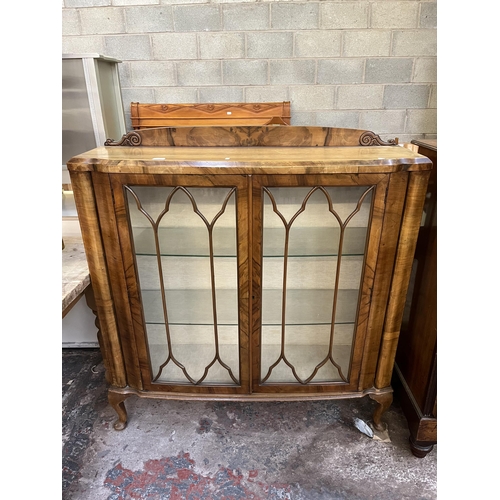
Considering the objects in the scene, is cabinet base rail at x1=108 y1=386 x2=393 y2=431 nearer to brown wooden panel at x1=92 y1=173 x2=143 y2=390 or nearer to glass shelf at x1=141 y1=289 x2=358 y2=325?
brown wooden panel at x1=92 y1=173 x2=143 y2=390

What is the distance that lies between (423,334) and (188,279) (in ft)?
2.61

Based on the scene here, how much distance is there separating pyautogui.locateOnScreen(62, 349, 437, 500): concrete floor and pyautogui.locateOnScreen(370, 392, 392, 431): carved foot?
5 cm

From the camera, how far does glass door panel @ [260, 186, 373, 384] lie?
1.00 metres

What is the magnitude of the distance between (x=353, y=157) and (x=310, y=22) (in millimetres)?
898

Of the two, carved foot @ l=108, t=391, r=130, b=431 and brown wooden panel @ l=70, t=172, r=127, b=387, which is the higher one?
brown wooden panel @ l=70, t=172, r=127, b=387

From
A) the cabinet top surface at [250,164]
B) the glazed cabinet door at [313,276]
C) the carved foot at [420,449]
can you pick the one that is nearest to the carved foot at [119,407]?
the glazed cabinet door at [313,276]

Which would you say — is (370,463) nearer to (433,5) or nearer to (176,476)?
(176,476)

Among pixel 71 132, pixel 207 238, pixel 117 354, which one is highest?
pixel 71 132

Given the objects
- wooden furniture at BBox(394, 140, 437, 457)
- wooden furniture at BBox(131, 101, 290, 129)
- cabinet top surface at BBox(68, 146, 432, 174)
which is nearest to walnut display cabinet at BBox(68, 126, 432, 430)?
cabinet top surface at BBox(68, 146, 432, 174)

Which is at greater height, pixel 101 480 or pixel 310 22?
pixel 310 22

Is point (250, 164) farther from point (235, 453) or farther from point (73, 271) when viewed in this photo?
point (235, 453)

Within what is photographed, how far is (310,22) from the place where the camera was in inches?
60.3

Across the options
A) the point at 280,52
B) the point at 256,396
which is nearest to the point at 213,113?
the point at 280,52

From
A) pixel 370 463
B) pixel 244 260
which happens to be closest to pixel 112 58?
pixel 244 260
